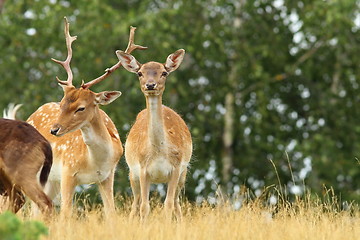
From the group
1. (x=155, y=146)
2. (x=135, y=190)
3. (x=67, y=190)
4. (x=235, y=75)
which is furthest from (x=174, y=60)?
(x=235, y=75)

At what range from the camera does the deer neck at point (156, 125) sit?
880cm

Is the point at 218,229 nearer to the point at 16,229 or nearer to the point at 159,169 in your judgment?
the point at 159,169

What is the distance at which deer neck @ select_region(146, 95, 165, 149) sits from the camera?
880cm

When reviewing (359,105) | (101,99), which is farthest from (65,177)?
(359,105)

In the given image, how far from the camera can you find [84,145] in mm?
9453

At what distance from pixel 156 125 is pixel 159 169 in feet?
1.40

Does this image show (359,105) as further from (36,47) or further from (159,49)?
(36,47)

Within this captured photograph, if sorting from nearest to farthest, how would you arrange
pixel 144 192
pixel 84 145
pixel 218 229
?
pixel 218 229, pixel 144 192, pixel 84 145

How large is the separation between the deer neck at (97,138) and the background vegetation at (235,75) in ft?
23.5

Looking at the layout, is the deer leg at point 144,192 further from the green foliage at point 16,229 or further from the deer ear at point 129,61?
the green foliage at point 16,229

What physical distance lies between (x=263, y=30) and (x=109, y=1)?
308 cm

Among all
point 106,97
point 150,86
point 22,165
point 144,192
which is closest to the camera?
point 22,165

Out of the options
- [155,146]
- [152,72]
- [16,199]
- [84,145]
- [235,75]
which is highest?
[235,75]

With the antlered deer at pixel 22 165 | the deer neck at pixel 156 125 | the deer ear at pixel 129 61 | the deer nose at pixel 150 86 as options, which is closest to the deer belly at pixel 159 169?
the deer neck at pixel 156 125
